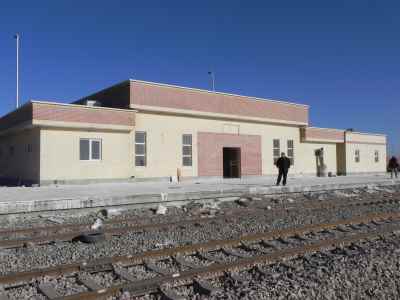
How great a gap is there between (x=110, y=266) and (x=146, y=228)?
3.75 m

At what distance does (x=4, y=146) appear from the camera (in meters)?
26.8

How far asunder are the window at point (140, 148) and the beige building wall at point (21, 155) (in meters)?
5.40

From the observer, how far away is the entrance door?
28.5 m

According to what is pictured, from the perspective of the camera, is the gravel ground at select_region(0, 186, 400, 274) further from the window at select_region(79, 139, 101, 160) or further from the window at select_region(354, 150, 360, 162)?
the window at select_region(354, 150, 360, 162)

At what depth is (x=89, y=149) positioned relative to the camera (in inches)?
851

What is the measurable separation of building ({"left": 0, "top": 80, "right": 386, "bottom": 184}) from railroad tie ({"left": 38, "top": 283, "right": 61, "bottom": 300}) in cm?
1590

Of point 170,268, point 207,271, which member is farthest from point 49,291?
point 207,271

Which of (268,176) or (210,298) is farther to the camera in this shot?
(268,176)

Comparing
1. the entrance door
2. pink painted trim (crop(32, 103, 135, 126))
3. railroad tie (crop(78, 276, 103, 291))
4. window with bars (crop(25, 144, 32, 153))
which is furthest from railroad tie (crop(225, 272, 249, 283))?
the entrance door

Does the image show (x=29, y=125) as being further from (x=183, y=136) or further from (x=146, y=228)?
(x=146, y=228)

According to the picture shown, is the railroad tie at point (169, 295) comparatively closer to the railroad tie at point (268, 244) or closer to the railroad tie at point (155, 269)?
the railroad tie at point (155, 269)

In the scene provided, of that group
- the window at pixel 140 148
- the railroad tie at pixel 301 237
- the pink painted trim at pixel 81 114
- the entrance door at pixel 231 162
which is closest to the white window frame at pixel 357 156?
the entrance door at pixel 231 162

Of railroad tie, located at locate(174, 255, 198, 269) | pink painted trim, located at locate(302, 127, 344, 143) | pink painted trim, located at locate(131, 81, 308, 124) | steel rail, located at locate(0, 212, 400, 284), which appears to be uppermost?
pink painted trim, located at locate(131, 81, 308, 124)

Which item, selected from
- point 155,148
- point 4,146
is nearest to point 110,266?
point 155,148
